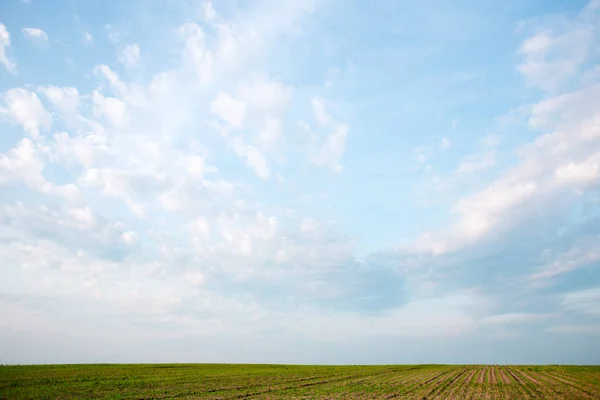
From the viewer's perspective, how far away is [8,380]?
40.5 m

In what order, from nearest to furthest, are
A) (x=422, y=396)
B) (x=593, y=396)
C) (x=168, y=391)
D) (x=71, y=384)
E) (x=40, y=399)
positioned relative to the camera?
(x=40, y=399) → (x=593, y=396) → (x=422, y=396) → (x=168, y=391) → (x=71, y=384)

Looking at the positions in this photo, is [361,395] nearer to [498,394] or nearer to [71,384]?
[498,394]

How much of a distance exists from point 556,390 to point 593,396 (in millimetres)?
5678

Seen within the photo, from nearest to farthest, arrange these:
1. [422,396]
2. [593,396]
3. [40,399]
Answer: [40,399] < [593,396] < [422,396]

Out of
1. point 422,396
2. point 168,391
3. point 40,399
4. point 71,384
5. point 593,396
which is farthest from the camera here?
point 71,384

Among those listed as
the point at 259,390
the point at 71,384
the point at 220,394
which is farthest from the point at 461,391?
the point at 71,384

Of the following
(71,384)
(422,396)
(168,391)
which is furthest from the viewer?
(71,384)

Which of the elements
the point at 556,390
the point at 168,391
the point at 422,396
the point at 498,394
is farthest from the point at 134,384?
the point at 556,390

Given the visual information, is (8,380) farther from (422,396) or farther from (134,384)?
(422,396)

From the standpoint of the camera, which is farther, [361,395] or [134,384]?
[134,384]

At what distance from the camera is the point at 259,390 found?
37.5 metres

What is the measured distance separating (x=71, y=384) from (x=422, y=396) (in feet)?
117

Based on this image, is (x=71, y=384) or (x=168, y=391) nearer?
(x=168, y=391)

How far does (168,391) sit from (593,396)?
37.6 metres
